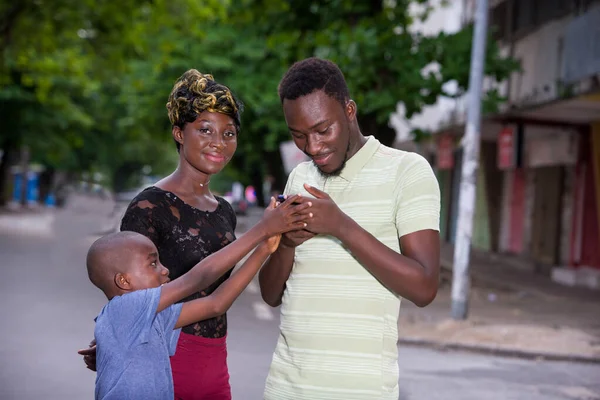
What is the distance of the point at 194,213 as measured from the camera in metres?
3.64

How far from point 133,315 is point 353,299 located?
771 millimetres

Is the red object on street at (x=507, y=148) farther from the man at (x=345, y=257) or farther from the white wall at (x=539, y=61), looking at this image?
the man at (x=345, y=257)

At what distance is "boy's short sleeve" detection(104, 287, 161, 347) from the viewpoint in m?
3.13

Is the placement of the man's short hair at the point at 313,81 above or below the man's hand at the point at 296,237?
above

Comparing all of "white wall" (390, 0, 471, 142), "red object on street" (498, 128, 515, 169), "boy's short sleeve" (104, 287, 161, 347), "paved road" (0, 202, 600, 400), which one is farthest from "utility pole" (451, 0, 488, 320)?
"white wall" (390, 0, 471, 142)

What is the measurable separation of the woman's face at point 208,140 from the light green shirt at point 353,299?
0.83 meters

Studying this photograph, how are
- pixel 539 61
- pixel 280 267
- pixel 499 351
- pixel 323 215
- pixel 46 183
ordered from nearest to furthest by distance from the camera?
pixel 323 215 → pixel 280 267 → pixel 499 351 → pixel 539 61 → pixel 46 183

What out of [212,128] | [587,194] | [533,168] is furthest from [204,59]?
[212,128]

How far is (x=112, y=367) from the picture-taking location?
316 centimetres

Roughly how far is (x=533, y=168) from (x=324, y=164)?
2427cm

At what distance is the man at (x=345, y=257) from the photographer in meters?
2.79

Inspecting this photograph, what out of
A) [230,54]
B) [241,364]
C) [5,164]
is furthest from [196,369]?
[5,164]

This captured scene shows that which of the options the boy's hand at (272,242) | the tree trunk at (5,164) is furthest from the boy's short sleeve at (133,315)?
the tree trunk at (5,164)

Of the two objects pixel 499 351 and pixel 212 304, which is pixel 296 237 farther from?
pixel 499 351
